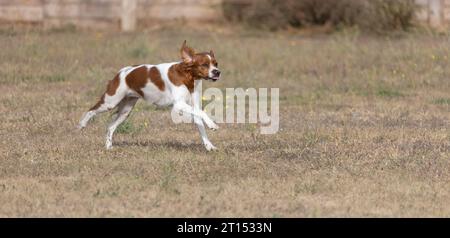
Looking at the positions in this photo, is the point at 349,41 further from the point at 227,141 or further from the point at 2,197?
the point at 2,197

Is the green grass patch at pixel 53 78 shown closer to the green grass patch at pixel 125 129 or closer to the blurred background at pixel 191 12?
the green grass patch at pixel 125 129

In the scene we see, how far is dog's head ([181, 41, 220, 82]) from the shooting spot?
10398mm

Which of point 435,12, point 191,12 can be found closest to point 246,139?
point 435,12

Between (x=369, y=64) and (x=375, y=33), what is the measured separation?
4.19 metres

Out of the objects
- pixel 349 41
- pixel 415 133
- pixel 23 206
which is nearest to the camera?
pixel 23 206

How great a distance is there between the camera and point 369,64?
1788 centimetres

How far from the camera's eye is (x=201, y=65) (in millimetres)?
10422

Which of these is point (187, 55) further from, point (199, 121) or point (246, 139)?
point (246, 139)

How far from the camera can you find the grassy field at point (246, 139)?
8.66 m

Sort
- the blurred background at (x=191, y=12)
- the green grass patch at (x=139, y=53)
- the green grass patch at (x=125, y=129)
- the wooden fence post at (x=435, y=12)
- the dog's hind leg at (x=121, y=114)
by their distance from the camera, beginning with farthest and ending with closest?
the blurred background at (x=191, y=12)
the wooden fence post at (x=435, y=12)
the green grass patch at (x=139, y=53)
the green grass patch at (x=125, y=129)
the dog's hind leg at (x=121, y=114)

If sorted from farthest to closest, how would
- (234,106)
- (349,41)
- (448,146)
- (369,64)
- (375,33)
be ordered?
→ (375,33)
(349,41)
(369,64)
(234,106)
(448,146)

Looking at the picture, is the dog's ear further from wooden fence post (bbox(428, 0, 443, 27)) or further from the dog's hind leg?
wooden fence post (bbox(428, 0, 443, 27))

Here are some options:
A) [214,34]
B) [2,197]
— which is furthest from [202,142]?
[214,34]

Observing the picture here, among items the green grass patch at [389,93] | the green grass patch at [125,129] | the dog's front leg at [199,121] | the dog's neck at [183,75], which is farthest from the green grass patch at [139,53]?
the dog's neck at [183,75]
